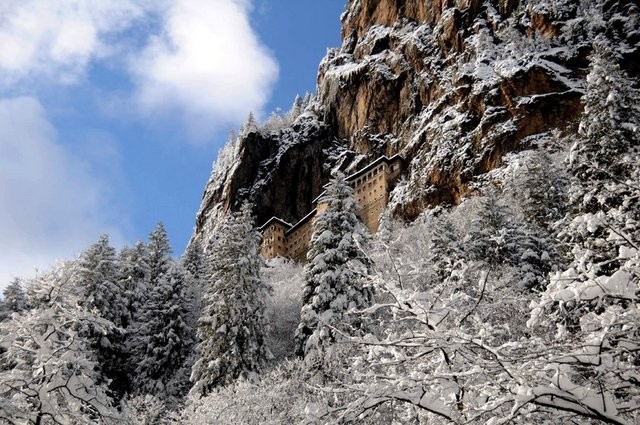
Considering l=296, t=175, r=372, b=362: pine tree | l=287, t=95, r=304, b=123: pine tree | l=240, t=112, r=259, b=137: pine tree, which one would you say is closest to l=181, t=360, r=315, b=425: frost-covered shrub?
l=296, t=175, r=372, b=362: pine tree

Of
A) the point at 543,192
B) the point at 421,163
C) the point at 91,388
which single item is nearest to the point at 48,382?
the point at 91,388

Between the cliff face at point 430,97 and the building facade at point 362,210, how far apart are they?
3581mm

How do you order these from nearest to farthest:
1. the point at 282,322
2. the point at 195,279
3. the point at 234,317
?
1. the point at 234,317
2. the point at 282,322
3. the point at 195,279

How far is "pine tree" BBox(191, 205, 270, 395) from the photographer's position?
25.3m

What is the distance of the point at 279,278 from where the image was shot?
6556 centimetres

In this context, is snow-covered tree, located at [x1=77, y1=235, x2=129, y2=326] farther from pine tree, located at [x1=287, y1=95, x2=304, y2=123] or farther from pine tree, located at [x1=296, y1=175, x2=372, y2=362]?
pine tree, located at [x1=287, y1=95, x2=304, y2=123]

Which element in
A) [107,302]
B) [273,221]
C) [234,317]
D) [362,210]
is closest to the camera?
[234,317]

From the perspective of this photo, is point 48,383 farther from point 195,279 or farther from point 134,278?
point 195,279

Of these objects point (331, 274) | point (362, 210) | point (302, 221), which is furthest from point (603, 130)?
point (302, 221)

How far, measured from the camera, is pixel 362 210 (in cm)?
8675

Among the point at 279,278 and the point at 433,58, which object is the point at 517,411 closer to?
the point at 279,278

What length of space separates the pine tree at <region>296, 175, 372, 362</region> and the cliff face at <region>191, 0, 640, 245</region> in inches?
1862

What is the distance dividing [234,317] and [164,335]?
272 inches

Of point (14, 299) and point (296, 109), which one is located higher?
point (296, 109)
